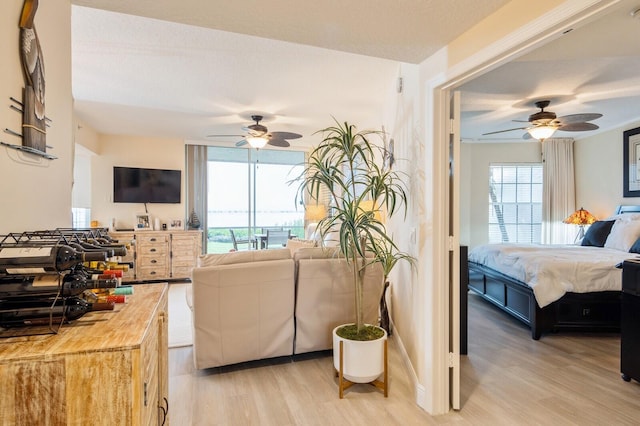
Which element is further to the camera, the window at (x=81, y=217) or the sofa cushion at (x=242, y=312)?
the window at (x=81, y=217)

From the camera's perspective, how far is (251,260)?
2.85 m

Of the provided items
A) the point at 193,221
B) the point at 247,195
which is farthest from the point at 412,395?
the point at 247,195

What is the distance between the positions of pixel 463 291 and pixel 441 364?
3.36ft

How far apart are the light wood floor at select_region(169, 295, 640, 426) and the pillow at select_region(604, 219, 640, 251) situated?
5.86 feet

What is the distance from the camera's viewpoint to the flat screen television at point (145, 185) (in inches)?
232

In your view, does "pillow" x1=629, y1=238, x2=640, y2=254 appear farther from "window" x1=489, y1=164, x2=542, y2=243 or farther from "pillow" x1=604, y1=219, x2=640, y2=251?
"window" x1=489, y1=164, x2=542, y2=243

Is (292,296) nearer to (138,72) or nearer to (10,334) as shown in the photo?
(10,334)

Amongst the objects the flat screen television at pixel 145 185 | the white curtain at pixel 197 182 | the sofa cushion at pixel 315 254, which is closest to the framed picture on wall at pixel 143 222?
the flat screen television at pixel 145 185

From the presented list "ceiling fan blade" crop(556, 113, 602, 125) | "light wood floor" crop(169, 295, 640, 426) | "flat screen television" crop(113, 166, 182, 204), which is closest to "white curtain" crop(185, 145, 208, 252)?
"flat screen television" crop(113, 166, 182, 204)

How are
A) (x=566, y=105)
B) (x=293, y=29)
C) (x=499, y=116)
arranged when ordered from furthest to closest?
(x=499, y=116) → (x=566, y=105) → (x=293, y=29)

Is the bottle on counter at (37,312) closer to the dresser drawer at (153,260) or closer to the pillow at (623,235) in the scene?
the dresser drawer at (153,260)

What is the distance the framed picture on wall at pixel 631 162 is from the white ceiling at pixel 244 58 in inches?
152

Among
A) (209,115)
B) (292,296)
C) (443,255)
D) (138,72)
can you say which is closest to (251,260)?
(292,296)

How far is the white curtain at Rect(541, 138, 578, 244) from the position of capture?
20.4 feet
